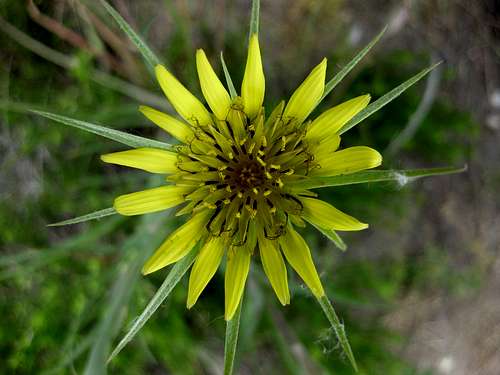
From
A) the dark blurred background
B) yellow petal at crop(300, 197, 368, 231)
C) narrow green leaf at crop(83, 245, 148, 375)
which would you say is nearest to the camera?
Result: yellow petal at crop(300, 197, 368, 231)

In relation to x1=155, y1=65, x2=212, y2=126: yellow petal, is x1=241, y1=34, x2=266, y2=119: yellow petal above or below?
above

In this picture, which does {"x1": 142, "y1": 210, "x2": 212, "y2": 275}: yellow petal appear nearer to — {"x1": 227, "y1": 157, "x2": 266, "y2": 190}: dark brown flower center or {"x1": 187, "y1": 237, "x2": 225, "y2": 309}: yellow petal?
{"x1": 187, "y1": 237, "x2": 225, "y2": 309}: yellow petal

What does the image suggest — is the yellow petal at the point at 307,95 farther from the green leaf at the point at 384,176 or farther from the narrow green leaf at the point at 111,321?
the narrow green leaf at the point at 111,321

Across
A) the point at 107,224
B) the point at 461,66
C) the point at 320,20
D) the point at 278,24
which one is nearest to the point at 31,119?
the point at 107,224

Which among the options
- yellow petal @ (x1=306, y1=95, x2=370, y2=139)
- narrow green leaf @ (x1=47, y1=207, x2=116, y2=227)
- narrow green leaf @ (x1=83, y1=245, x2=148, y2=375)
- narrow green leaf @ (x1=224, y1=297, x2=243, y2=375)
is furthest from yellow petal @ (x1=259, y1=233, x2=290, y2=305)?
narrow green leaf @ (x1=83, y1=245, x2=148, y2=375)

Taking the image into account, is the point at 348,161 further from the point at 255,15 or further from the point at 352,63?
the point at 255,15

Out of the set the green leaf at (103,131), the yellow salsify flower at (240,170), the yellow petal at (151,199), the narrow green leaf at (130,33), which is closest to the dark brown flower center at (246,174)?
the yellow salsify flower at (240,170)

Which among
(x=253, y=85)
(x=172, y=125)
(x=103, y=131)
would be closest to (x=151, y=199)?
(x=172, y=125)


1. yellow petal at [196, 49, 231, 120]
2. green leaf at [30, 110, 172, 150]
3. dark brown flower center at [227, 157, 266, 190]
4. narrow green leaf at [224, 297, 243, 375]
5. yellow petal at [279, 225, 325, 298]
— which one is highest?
yellow petal at [196, 49, 231, 120]
